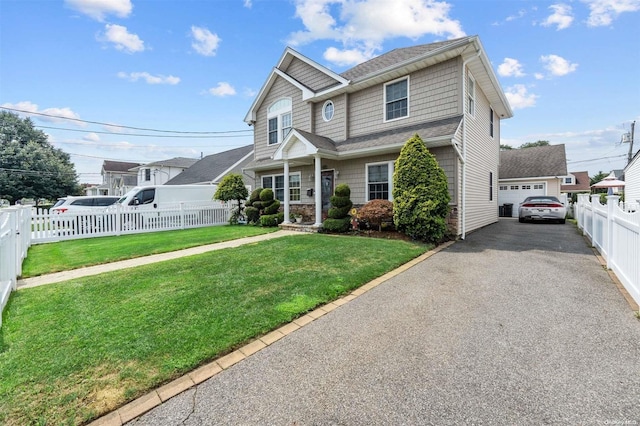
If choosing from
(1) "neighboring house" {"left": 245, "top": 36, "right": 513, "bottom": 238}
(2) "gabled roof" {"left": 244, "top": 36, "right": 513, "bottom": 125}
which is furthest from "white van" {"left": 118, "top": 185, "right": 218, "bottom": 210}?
(2) "gabled roof" {"left": 244, "top": 36, "right": 513, "bottom": 125}

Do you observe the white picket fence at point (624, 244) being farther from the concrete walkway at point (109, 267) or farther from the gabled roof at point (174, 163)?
the gabled roof at point (174, 163)

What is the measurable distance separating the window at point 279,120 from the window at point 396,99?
5.03m

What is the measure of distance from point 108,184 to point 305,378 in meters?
52.3

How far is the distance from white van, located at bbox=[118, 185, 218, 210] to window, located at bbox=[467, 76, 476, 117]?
1318 cm

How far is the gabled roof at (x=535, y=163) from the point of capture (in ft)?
63.2

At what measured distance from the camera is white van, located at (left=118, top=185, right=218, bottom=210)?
13.4m

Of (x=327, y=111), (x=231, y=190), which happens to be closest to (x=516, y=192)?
(x=327, y=111)

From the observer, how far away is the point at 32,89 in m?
16.9

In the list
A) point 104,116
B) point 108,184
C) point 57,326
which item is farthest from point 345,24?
point 108,184

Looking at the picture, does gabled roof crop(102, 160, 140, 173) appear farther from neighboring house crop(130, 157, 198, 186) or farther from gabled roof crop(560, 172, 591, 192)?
gabled roof crop(560, 172, 591, 192)

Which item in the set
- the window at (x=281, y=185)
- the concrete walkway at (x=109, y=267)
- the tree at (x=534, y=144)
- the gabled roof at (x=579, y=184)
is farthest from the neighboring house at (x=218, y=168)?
the tree at (x=534, y=144)

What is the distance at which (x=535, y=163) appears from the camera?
67.6ft

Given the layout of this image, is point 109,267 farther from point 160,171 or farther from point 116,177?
point 116,177

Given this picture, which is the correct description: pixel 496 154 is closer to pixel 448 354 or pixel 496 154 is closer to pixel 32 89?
pixel 448 354
